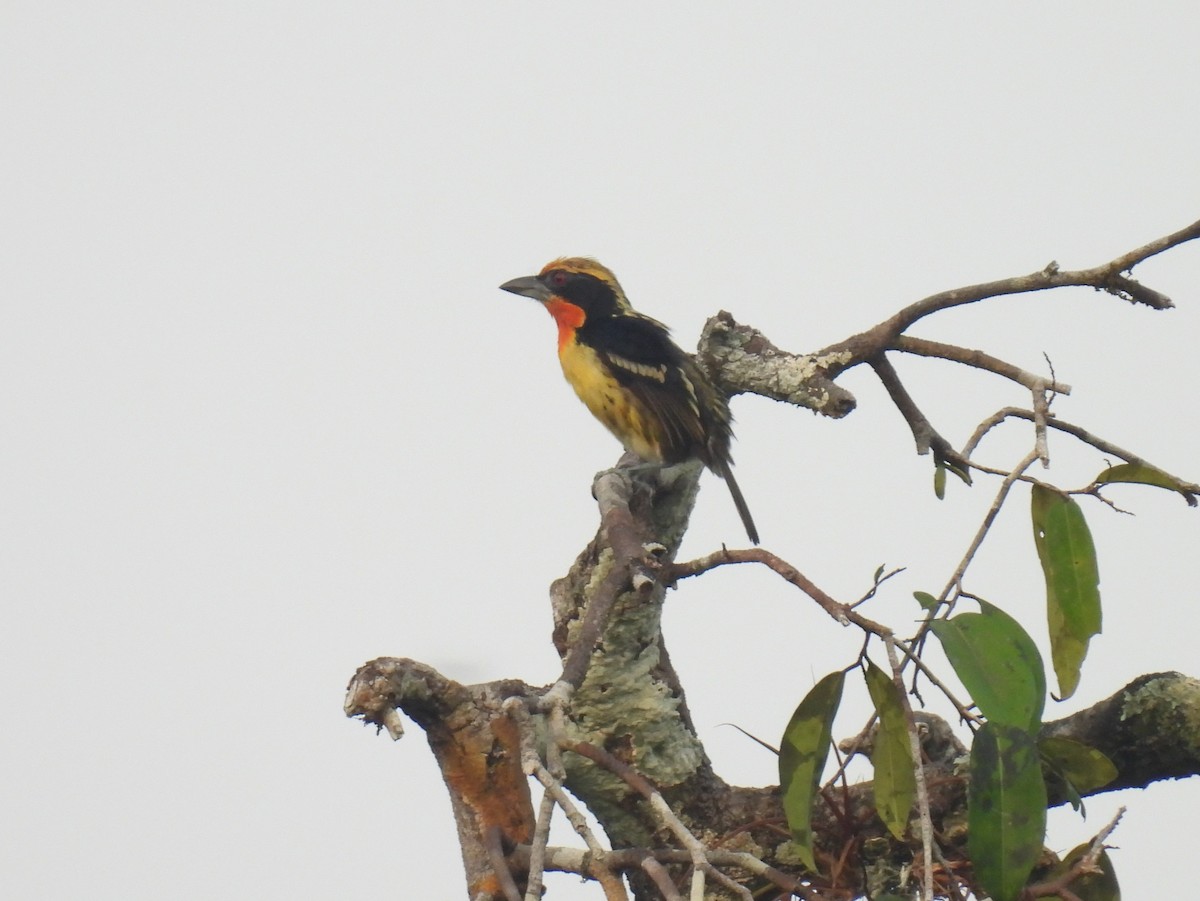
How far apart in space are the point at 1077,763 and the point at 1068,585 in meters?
0.36

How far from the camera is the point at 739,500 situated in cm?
430

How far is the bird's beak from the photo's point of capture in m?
5.16

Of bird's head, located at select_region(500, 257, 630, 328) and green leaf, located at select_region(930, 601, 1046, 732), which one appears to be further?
bird's head, located at select_region(500, 257, 630, 328)

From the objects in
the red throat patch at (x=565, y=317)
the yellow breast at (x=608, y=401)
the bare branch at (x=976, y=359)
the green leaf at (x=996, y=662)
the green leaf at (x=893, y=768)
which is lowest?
the green leaf at (x=893, y=768)

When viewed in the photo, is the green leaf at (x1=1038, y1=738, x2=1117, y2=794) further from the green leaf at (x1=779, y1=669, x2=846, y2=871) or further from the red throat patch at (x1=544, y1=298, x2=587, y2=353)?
the red throat patch at (x1=544, y1=298, x2=587, y2=353)

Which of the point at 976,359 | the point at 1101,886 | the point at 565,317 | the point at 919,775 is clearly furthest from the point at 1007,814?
the point at 565,317

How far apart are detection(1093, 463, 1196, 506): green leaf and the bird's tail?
1861mm

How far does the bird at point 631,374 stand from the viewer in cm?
424

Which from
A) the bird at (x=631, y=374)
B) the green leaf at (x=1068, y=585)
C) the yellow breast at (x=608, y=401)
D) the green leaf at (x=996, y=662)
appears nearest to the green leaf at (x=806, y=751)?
the green leaf at (x=996, y=662)

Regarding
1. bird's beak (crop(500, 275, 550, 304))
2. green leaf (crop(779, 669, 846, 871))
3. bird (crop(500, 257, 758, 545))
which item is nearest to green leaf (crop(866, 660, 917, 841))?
green leaf (crop(779, 669, 846, 871))

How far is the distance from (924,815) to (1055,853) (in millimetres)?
1123

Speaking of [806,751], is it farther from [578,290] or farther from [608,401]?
[578,290]

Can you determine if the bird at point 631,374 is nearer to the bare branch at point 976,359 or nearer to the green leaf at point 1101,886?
the bare branch at point 976,359

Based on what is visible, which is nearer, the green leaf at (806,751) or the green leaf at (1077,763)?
the green leaf at (806,751)
